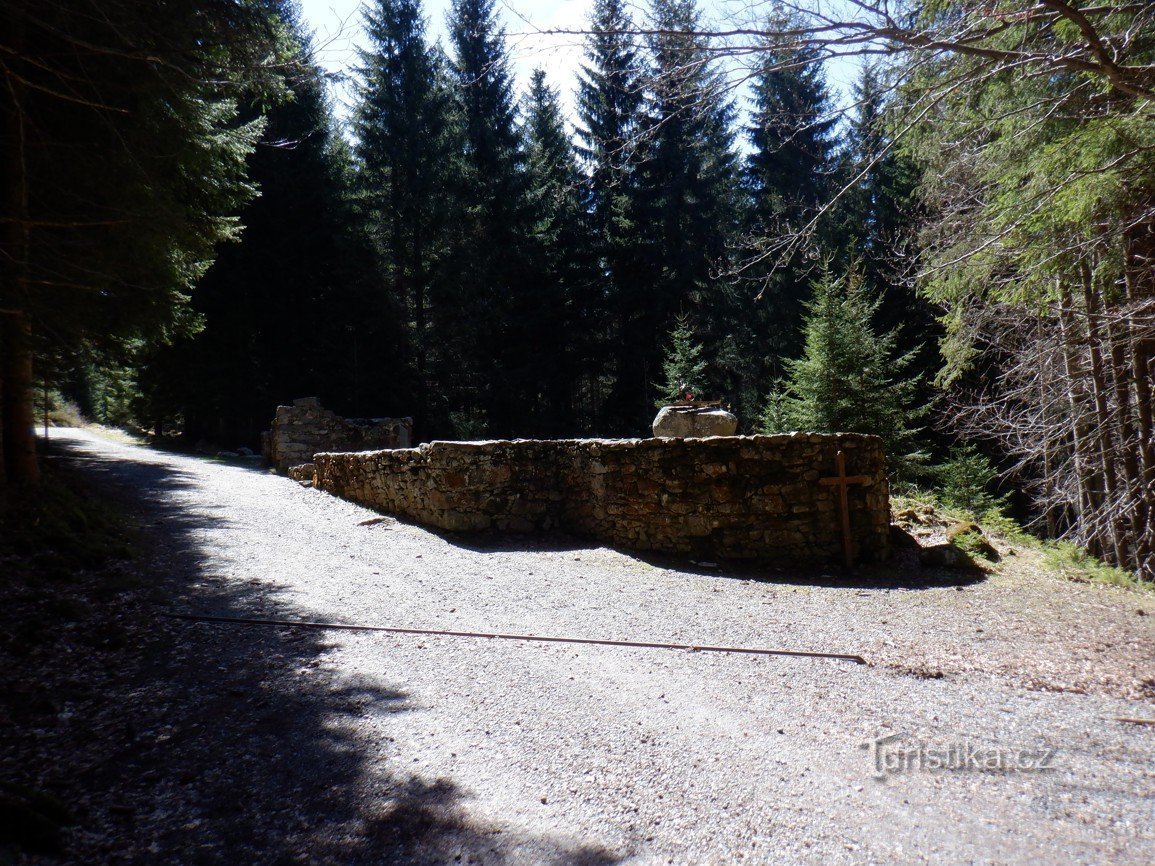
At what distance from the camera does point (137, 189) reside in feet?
19.1

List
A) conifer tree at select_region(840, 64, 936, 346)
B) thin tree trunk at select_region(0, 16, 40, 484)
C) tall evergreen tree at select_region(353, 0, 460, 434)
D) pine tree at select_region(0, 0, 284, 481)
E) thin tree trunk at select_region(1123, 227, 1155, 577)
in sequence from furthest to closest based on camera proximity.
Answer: tall evergreen tree at select_region(353, 0, 460, 434), conifer tree at select_region(840, 64, 936, 346), thin tree trunk at select_region(1123, 227, 1155, 577), pine tree at select_region(0, 0, 284, 481), thin tree trunk at select_region(0, 16, 40, 484)

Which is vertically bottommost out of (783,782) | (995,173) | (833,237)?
(783,782)

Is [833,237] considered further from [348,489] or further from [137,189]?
[137,189]

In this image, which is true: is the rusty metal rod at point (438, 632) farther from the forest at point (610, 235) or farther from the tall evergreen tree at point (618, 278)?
the tall evergreen tree at point (618, 278)

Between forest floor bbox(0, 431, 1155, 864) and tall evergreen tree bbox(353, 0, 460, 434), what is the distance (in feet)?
64.5

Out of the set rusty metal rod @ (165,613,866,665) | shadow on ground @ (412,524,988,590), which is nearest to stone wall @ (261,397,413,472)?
shadow on ground @ (412,524,988,590)

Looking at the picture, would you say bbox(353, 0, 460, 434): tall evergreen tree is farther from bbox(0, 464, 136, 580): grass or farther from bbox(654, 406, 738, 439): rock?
bbox(0, 464, 136, 580): grass

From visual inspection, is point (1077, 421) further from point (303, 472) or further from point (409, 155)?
point (409, 155)

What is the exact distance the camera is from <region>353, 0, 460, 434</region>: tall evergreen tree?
940 inches

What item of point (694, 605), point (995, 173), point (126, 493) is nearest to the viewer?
point (694, 605)

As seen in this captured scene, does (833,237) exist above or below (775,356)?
above

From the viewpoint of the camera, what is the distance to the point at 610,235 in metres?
24.4

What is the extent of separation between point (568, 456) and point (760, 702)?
17.3 feet

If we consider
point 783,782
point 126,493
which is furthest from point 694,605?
point 126,493
